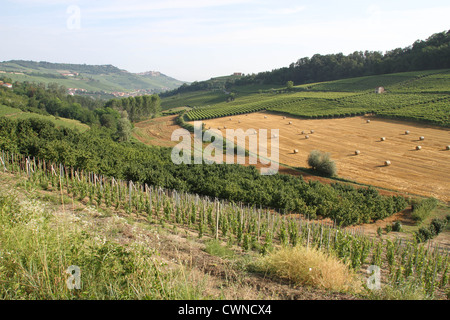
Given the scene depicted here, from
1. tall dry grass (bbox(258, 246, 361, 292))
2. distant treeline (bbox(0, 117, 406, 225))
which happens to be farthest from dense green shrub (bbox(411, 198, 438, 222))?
tall dry grass (bbox(258, 246, 361, 292))

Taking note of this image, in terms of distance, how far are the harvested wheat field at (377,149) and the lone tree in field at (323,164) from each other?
134cm

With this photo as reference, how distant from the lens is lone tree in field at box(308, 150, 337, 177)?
83.9 ft

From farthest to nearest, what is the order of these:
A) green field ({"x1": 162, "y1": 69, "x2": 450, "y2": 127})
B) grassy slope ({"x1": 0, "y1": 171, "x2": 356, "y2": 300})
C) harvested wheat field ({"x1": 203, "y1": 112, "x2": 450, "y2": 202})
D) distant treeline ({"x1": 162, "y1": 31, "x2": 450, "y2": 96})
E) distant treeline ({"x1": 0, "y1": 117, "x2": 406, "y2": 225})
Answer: distant treeline ({"x1": 162, "y1": 31, "x2": 450, "y2": 96}) → green field ({"x1": 162, "y1": 69, "x2": 450, "y2": 127}) → harvested wheat field ({"x1": 203, "y1": 112, "x2": 450, "y2": 202}) → distant treeline ({"x1": 0, "y1": 117, "x2": 406, "y2": 225}) → grassy slope ({"x1": 0, "y1": 171, "x2": 356, "y2": 300})

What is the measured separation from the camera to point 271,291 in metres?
4.38

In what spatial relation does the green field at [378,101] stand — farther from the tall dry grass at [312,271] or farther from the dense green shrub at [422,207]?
the tall dry grass at [312,271]

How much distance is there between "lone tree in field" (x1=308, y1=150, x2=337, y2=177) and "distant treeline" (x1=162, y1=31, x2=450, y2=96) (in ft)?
187

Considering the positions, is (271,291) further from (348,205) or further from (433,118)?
(433,118)

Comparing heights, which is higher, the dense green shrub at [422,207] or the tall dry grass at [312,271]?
the tall dry grass at [312,271]

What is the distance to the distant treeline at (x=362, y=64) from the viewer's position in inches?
2613

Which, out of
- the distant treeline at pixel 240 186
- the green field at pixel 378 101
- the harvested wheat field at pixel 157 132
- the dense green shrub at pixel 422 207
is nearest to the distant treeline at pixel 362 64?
the green field at pixel 378 101

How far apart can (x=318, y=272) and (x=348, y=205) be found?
1380 centimetres

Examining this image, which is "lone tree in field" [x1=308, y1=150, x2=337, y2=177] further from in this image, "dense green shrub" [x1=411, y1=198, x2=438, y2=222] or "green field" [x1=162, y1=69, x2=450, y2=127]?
"green field" [x1=162, y1=69, x2=450, y2=127]

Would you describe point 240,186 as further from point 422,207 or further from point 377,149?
point 377,149
